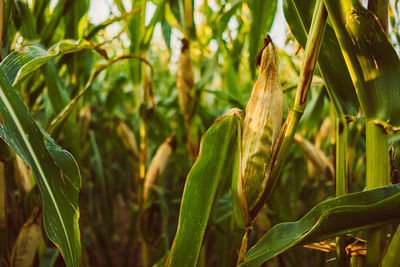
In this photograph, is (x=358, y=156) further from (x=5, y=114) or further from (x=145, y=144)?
(x=5, y=114)

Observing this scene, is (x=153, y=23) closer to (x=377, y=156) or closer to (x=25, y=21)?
(x=25, y=21)

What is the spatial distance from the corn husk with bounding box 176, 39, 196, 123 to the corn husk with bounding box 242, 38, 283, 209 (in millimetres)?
455

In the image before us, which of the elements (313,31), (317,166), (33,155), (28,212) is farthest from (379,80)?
(28,212)

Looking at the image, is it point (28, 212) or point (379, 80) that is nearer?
point (379, 80)

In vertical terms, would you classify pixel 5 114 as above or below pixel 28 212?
above

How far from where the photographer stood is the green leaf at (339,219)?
1.09 ft

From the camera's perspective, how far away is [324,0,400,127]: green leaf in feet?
1.12

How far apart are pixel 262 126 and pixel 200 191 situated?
11 centimetres

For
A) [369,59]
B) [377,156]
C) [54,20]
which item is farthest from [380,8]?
[54,20]

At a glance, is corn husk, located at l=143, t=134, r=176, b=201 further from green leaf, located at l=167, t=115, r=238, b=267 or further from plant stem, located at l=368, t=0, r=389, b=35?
plant stem, located at l=368, t=0, r=389, b=35

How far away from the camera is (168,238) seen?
884 mm

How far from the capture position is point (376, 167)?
1.18ft

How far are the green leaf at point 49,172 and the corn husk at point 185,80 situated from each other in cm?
48

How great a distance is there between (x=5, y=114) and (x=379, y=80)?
0.42 metres
